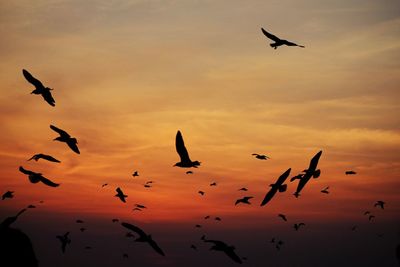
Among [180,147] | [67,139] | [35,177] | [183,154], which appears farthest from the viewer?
[67,139]

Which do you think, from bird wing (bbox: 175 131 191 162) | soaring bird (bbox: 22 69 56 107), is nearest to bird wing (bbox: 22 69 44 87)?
soaring bird (bbox: 22 69 56 107)

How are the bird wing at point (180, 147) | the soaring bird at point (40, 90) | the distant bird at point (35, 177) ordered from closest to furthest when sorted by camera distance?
the bird wing at point (180, 147)
the distant bird at point (35, 177)
the soaring bird at point (40, 90)

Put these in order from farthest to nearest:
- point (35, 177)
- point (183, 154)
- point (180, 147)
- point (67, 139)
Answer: point (67, 139) < point (35, 177) < point (183, 154) < point (180, 147)

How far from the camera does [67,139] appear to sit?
2273cm

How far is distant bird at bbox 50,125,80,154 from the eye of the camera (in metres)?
22.1

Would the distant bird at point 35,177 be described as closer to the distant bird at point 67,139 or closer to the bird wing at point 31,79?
A: the distant bird at point 67,139

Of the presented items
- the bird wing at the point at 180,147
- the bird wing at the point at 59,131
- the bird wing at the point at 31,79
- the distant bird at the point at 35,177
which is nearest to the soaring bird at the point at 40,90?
the bird wing at the point at 31,79

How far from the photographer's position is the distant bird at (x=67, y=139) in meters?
22.1

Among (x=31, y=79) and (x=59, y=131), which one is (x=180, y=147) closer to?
(x=59, y=131)

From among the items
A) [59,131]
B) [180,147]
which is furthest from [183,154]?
[59,131]

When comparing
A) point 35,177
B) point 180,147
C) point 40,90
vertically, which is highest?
point 40,90

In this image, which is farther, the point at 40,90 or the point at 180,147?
the point at 40,90

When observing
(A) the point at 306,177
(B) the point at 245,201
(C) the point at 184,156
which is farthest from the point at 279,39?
(B) the point at 245,201

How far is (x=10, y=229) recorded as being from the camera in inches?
617
